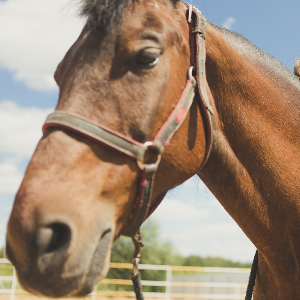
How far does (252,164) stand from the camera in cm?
266

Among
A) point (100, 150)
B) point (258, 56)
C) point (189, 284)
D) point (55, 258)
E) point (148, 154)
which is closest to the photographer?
point (55, 258)

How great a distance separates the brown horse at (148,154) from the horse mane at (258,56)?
0.04ft

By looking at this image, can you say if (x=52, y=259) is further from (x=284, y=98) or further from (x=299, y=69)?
(x=299, y=69)

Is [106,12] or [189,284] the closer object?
[106,12]

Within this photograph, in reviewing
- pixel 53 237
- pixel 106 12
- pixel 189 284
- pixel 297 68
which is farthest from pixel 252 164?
pixel 189 284

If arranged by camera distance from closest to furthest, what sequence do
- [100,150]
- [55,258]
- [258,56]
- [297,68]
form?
[55,258] → [100,150] → [258,56] → [297,68]

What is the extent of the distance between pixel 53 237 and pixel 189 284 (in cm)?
Result: 1609

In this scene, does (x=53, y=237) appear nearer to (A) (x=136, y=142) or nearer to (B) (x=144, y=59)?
(A) (x=136, y=142)

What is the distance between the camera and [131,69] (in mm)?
2115

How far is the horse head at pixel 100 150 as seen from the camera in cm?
176

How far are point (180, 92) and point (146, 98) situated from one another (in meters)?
0.28

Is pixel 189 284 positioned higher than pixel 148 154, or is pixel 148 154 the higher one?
pixel 148 154

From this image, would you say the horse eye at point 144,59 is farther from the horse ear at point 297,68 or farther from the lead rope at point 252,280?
the lead rope at point 252,280

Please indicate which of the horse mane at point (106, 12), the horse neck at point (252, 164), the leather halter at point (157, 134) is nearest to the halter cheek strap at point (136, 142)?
the leather halter at point (157, 134)
